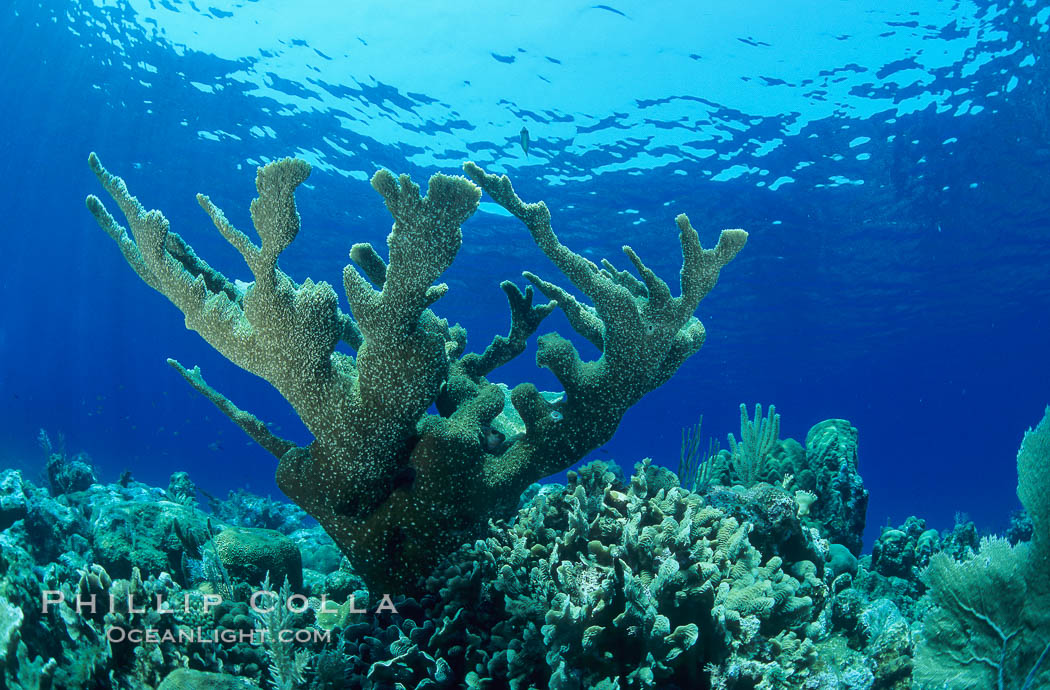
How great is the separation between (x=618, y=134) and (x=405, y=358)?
17757 millimetres

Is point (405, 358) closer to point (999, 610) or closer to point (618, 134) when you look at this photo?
point (999, 610)

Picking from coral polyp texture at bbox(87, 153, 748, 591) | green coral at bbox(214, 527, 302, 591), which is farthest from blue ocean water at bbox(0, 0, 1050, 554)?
green coral at bbox(214, 527, 302, 591)

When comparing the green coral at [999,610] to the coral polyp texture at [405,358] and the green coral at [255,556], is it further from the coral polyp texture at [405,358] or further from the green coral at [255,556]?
the green coral at [255,556]

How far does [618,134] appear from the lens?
61.0 ft

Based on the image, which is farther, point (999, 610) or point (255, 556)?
point (255, 556)

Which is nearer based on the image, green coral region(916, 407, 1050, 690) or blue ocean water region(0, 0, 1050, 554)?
green coral region(916, 407, 1050, 690)

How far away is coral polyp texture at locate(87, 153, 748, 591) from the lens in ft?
9.26

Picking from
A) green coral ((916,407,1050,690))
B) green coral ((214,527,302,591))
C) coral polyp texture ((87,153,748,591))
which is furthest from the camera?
green coral ((214,527,302,591))

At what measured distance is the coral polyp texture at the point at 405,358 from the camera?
2822 mm

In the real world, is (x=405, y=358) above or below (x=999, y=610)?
above

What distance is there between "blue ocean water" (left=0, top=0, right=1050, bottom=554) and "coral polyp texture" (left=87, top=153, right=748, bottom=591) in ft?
45.0

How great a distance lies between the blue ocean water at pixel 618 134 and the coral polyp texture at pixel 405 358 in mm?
13715

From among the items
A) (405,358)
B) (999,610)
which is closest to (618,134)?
(405,358)

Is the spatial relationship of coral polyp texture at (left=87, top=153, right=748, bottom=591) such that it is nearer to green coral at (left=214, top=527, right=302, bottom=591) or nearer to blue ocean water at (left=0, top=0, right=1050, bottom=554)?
green coral at (left=214, top=527, right=302, bottom=591)
